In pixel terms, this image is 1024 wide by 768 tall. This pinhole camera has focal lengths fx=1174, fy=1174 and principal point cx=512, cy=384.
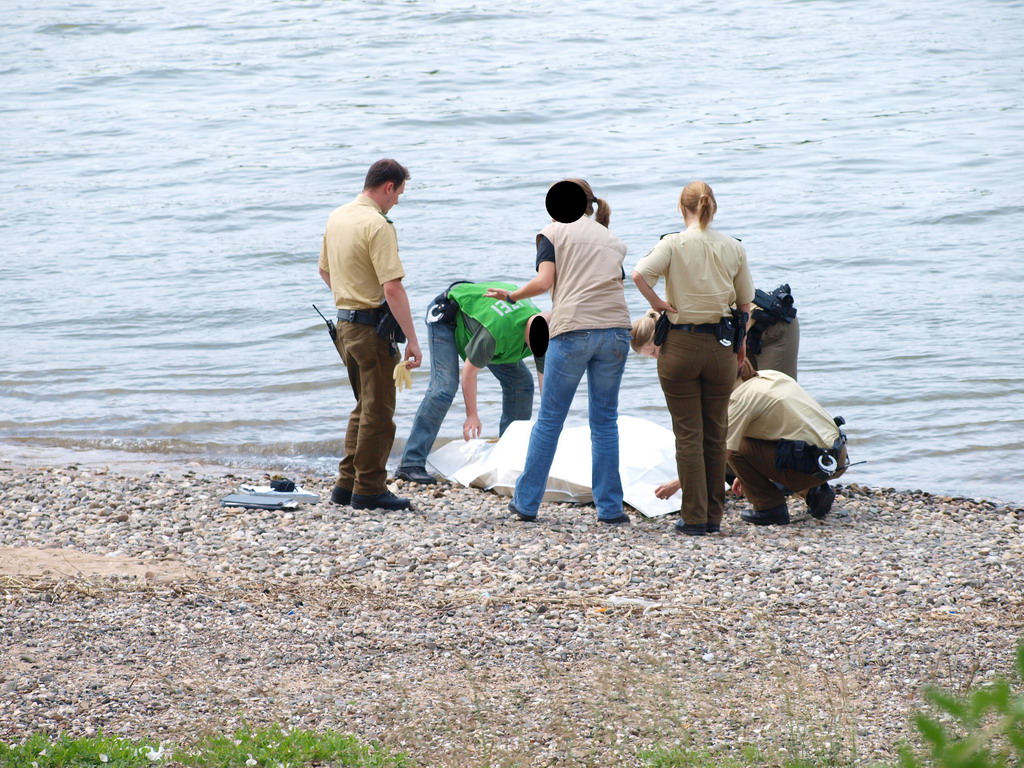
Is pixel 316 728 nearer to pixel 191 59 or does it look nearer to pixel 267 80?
pixel 267 80

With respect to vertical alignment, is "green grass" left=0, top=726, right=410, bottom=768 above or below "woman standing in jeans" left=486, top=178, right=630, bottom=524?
below

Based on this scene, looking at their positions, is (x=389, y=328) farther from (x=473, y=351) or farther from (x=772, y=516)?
(x=772, y=516)

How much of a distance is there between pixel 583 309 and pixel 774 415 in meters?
1.31

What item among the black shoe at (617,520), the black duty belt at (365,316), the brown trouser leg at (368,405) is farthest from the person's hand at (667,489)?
the black duty belt at (365,316)

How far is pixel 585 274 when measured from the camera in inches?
243

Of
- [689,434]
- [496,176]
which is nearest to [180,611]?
[689,434]

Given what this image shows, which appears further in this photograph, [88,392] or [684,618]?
[88,392]

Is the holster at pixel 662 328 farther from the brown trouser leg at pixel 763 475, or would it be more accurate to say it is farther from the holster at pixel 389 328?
the holster at pixel 389 328

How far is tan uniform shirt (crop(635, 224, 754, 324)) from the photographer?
19.8 ft

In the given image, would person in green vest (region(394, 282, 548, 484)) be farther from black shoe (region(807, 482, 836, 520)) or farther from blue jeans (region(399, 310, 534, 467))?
black shoe (region(807, 482, 836, 520))

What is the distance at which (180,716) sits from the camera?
384 centimetres

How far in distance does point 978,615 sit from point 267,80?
27.8m

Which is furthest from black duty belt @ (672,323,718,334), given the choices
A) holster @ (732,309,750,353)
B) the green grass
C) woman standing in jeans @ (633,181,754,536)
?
the green grass

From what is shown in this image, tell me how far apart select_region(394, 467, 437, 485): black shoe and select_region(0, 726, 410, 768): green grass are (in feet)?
14.4
